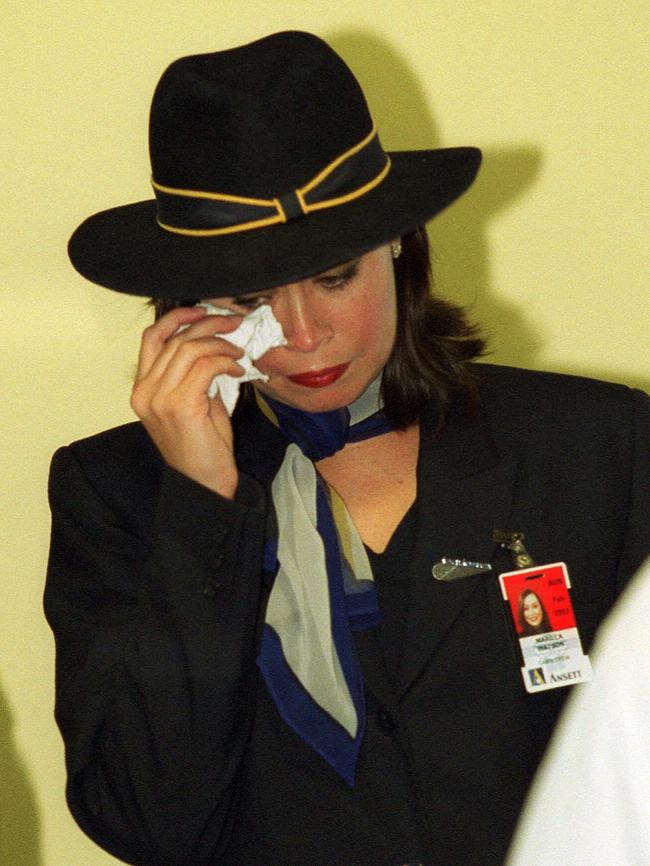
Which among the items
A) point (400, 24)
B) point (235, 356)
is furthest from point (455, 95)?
point (235, 356)

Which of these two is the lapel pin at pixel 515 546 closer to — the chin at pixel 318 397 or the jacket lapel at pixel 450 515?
the jacket lapel at pixel 450 515

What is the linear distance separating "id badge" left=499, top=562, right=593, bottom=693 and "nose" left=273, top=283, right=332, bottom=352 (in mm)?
382

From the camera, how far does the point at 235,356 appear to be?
182cm

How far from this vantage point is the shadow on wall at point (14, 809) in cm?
267

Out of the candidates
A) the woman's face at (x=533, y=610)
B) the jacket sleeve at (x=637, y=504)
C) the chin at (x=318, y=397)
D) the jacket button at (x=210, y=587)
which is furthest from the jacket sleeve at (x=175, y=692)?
the jacket sleeve at (x=637, y=504)

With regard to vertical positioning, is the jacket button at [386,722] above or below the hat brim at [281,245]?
below

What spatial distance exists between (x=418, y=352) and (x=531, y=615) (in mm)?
362

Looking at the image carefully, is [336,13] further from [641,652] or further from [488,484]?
[641,652]

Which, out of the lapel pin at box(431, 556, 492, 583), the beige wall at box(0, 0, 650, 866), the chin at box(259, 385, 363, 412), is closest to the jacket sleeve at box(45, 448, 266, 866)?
the chin at box(259, 385, 363, 412)

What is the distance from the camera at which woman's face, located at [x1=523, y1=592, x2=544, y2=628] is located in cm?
189

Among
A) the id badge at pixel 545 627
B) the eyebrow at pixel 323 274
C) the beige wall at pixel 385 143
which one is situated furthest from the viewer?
the beige wall at pixel 385 143

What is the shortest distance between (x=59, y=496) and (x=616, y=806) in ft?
4.50

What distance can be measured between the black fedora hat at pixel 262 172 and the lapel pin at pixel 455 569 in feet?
1.41

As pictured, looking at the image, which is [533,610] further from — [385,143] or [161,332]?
[385,143]
